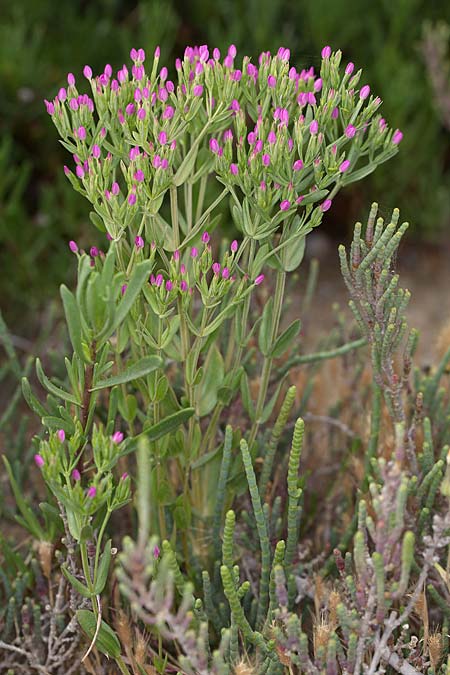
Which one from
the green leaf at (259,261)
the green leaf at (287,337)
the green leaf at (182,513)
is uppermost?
the green leaf at (259,261)

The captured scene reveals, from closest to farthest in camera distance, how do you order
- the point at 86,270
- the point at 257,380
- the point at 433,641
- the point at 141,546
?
the point at 141,546 → the point at 86,270 → the point at 433,641 → the point at 257,380

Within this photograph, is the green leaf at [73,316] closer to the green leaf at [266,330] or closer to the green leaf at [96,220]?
the green leaf at [96,220]

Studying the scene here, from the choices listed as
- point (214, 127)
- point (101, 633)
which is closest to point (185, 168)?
point (214, 127)

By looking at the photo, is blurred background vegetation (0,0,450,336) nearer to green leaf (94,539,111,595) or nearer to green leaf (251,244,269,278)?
green leaf (251,244,269,278)

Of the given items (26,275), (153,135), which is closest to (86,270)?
(153,135)

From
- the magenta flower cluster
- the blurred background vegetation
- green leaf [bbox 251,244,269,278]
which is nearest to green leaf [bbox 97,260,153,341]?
the magenta flower cluster

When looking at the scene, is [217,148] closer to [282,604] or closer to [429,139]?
[282,604]

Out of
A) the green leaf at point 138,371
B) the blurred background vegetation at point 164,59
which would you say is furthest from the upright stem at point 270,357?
the blurred background vegetation at point 164,59
